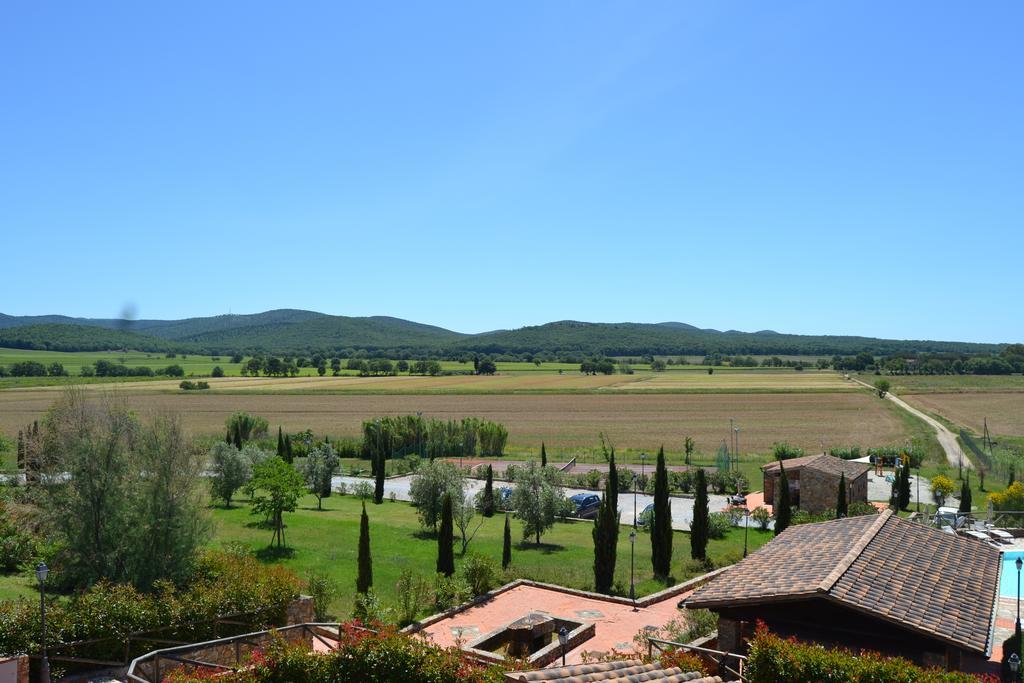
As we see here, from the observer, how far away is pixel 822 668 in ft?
34.1

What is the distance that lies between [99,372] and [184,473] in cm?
12260

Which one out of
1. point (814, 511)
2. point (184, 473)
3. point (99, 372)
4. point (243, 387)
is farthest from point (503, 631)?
point (99, 372)

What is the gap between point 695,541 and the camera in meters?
27.5

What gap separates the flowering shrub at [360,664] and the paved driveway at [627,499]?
74.2 ft

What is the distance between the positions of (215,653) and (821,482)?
97.8ft

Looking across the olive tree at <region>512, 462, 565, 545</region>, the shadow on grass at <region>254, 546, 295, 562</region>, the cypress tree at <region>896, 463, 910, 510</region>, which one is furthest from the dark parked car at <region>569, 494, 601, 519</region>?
the cypress tree at <region>896, 463, 910, 510</region>

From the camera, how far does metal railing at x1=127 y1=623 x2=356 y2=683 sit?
13.5m

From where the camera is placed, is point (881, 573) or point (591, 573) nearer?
point (881, 573)

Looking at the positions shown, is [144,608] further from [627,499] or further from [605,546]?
[627,499]

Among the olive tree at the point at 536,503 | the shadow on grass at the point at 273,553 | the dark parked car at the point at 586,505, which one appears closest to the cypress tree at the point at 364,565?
the shadow on grass at the point at 273,553

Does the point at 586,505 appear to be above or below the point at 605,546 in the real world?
below

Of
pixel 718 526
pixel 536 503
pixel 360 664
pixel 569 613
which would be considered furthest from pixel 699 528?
pixel 360 664

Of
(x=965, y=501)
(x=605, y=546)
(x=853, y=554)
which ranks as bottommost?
(x=965, y=501)

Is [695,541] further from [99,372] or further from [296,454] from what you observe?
[99,372]
